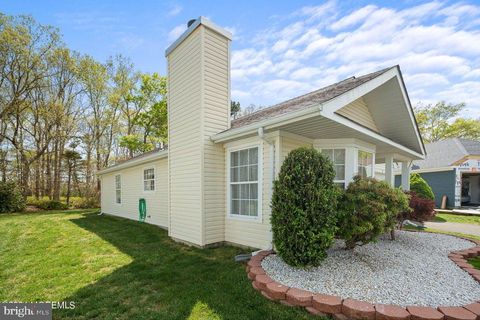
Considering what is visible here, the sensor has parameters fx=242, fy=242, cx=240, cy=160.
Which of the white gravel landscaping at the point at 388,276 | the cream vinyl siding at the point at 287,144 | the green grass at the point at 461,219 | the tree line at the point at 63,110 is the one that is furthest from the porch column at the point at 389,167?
the tree line at the point at 63,110

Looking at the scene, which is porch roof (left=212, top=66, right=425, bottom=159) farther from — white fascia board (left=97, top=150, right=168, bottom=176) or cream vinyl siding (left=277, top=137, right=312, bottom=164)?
white fascia board (left=97, top=150, right=168, bottom=176)

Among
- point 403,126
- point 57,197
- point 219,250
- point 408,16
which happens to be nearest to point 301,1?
point 408,16

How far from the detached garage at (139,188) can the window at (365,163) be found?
18.5ft

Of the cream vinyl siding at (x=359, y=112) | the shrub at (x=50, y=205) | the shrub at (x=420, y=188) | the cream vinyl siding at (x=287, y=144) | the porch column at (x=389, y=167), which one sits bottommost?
the shrub at (x=50, y=205)

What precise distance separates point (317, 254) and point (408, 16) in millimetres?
6227

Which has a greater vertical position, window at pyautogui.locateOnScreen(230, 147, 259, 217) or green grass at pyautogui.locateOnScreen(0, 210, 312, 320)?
window at pyautogui.locateOnScreen(230, 147, 259, 217)

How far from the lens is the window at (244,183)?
17.7 ft

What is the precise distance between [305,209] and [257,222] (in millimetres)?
1757

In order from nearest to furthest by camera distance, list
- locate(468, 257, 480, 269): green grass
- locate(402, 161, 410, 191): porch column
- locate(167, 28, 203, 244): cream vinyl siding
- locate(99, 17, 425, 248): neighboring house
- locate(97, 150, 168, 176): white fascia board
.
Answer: locate(468, 257, 480, 269): green grass < locate(99, 17, 425, 248): neighboring house < locate(167, 28, 203, 244): cream vinyl siding < locate(97, 150, 168, 176): white fascia board < locate(402, 161, 410, 191): porch column

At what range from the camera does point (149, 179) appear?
9.41 metres

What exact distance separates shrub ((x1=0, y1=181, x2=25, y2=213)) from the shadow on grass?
563 inches

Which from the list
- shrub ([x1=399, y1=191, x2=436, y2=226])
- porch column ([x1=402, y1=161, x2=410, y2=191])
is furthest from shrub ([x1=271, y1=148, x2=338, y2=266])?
porch column ([x1=402, y1=161, x2=410, y2=191])

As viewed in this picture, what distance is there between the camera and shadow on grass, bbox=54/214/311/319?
294 centimetres

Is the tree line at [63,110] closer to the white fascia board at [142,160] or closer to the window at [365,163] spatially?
the white fascia board at [142,160]
